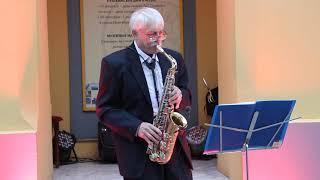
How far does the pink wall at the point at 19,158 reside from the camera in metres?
5.88

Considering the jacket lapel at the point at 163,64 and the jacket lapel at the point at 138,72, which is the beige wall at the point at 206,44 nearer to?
the jacket lapel at the point at 163,64

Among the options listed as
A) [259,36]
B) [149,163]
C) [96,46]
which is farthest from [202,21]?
[149,163]

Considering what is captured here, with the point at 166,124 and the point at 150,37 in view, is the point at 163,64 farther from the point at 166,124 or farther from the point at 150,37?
the point at 166,124

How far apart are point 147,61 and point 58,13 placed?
4.99 metres

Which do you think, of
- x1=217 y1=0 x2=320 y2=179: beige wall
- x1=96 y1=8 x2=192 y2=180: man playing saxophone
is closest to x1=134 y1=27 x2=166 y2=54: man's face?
x1=96 y1=8 x2=192 y2=180: man playing saxophone

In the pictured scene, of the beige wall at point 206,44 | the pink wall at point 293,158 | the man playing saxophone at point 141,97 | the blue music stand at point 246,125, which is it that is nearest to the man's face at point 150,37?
the man playing saxophone at point 141,97

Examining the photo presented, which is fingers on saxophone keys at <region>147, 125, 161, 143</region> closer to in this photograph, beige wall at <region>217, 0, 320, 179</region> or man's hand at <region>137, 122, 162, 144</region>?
man's hand at <region>137, 122, 162, 144</region>

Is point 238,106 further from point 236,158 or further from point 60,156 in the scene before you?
point 60,156

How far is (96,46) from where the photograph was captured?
8.62 m

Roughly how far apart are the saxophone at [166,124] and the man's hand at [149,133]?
57 millimetres

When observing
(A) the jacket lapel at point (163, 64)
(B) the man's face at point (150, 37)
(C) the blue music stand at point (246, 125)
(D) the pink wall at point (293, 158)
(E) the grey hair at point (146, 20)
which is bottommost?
(D) the pink wall at point (293, 158)

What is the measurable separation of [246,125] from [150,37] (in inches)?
41.1

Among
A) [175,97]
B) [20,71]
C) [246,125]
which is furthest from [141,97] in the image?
[20,71]

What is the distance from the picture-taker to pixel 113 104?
3814 mm
